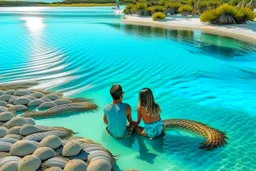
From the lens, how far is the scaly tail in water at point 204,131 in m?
6.70

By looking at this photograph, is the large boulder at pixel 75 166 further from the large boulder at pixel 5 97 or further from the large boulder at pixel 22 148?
the large boulder at pixel 5 97

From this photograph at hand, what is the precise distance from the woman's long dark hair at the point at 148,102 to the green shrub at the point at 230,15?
77.7 ft

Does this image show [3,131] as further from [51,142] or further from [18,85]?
[18,85]

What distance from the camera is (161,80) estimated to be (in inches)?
488

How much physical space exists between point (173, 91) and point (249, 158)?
16.2ft

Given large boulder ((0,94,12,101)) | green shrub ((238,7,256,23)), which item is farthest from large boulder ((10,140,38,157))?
green shrub ((238,7,256,23))

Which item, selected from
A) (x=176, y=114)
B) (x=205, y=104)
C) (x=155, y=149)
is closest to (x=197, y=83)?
(x=205, y=104)

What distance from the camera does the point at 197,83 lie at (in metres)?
12.0

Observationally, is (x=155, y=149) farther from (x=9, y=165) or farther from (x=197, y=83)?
(x=197, y=83)

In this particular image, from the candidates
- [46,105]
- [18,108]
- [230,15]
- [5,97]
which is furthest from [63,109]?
[230,15]

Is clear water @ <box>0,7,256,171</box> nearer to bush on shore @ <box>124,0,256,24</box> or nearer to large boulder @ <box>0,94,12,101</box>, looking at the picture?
large boulder @ <box>0,94,12,101</box>

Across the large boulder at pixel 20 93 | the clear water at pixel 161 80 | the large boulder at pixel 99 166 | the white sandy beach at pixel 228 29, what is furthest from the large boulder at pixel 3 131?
the white sandy beach at pixel 228 29

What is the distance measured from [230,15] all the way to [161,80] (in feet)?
61.1

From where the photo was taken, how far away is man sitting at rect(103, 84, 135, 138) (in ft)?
21.8
